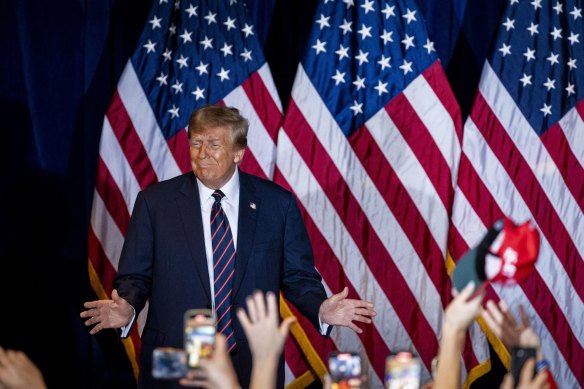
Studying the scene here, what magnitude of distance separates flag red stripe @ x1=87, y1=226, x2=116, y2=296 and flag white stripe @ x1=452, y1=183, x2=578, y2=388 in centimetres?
185

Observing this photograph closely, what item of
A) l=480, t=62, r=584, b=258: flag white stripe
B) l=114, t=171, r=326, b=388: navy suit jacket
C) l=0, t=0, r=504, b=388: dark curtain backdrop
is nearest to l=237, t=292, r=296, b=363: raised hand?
l=114, t=171, r=326, b=388: navy suit jacket

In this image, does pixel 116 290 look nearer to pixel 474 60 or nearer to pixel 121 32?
pixel 121 32

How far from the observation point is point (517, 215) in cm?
439

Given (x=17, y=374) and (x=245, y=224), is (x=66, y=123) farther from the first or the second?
(x=17, y=374)

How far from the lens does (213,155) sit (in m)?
3.20

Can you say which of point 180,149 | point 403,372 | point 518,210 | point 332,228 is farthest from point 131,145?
point 403,372

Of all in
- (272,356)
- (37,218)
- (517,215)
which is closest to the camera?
(272,356)

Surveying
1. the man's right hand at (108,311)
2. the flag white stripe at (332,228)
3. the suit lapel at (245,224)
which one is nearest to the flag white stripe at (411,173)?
the flag white stripe at (332,228)

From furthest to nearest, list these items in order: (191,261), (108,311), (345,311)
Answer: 1. (191,261)
2. (345,311)
3. (108,311)

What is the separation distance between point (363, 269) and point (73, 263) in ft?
5.49

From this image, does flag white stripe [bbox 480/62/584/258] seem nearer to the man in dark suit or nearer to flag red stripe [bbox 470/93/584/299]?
flag red stripe [bbox 470/93/584/299]

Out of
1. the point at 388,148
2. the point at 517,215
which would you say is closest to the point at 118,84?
the point at 388,148

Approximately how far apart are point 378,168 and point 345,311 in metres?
1.55

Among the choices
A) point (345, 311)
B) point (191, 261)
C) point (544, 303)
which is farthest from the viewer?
point (544, 303)
